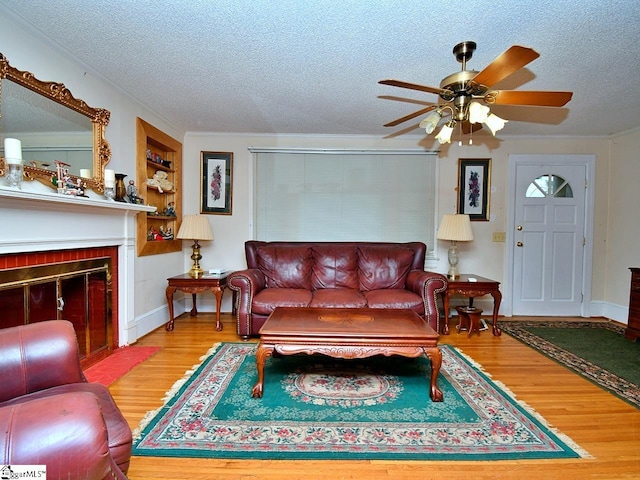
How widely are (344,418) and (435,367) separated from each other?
646 mm

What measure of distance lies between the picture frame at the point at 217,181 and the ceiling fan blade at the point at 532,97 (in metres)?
3.12

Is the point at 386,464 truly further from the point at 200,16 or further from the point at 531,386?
the point at 200,16

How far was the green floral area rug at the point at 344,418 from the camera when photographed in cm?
153

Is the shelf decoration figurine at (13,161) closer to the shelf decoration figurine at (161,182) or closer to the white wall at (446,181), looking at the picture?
the shelf decoration figurine at (161,182)

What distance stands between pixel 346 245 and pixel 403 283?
31.2 inches

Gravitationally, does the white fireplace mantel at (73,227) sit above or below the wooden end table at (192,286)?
above

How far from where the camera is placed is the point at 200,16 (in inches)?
70.9

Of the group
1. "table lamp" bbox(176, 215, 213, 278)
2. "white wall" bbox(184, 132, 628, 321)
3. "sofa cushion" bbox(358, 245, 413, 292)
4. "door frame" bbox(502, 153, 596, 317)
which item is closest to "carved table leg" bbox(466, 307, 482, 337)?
"sofa cushion" bbox(358, 245, 413, 292)

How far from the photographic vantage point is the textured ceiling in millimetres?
1734

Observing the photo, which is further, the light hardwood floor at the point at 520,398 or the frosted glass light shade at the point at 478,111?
the frosted glass light shade at the point at 478,111

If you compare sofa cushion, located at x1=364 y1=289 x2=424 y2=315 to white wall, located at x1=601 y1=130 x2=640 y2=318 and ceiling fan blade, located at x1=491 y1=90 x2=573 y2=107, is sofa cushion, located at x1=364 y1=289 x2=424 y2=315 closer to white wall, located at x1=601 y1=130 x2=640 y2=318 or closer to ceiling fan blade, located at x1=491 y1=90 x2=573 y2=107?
ceiling fan blade, located at x1=491 y1=90 x2=573 y2=107

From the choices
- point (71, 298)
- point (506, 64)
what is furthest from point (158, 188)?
point (506, 64)

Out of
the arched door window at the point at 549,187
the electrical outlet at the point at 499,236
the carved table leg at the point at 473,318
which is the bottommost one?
the carved table leg at the point at 473,318

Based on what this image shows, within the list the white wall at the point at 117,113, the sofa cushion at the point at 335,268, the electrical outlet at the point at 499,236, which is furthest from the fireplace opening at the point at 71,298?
the electrical outlet at the point at 499,236
